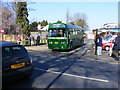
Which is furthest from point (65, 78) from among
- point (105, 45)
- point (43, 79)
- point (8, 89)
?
point (105, 45)

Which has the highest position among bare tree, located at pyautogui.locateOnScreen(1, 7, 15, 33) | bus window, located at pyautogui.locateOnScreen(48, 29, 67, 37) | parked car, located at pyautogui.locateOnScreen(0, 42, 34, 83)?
bare tree, located at pyautogui.locateOnScreen(1, 7, 15, 33)

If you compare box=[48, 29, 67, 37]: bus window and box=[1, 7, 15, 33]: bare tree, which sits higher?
box=[1, 7, 15, 33]: bare tree

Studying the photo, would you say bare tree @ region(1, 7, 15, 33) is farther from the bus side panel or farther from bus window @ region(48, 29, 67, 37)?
the bus side panel

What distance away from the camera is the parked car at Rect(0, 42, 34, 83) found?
5.35 m

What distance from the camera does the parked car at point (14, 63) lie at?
17.6 feet

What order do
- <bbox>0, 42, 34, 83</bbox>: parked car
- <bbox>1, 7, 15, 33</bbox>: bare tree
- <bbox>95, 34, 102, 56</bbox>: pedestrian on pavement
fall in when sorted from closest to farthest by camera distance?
1. <bbox>0, 42, 34, 83</bbox>: parked car
2. <bbox>95, 34, 102, 56</bbox>: pedestrian on pavement
3. <bbox>1, 7, 15, 33</bbox>: bare tree

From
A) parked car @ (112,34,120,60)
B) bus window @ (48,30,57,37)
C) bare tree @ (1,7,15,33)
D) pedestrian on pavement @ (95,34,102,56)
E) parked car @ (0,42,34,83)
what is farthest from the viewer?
bare tree @ (1,7,15,33)

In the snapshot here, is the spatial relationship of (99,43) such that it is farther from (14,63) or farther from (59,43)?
(14,63)

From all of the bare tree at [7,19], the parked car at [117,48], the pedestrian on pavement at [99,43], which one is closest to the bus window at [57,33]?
the pedestrian on pavement at [99,43]

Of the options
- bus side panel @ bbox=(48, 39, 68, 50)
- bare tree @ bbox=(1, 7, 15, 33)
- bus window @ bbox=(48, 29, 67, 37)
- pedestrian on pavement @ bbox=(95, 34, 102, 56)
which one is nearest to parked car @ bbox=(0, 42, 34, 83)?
pedestrian on pavement @ bbox=(95, 34, 102, 56)

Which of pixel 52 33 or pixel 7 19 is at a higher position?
pixel 7 19

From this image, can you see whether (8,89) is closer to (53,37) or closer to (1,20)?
(53,37)

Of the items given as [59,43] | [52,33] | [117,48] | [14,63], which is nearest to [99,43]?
[117,48]

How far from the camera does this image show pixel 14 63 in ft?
18.4
